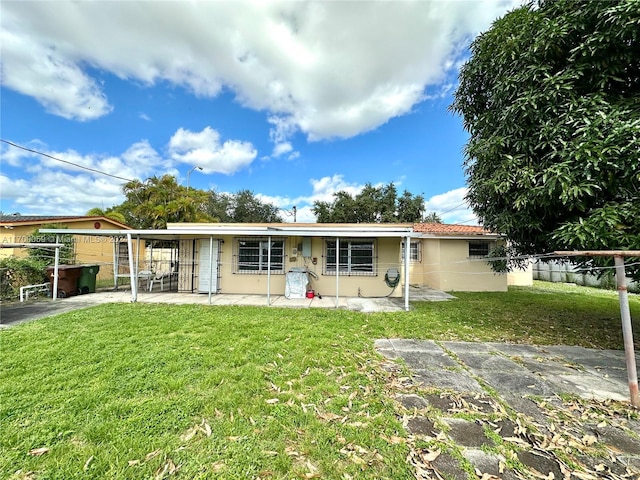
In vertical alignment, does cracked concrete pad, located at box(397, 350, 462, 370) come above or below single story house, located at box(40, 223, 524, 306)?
below

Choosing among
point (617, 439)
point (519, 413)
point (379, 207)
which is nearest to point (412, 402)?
point (519, 413)

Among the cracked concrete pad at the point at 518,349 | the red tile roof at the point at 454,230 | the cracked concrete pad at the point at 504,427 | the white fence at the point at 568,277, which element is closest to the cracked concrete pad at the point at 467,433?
the cracked concrete pad at the point at 504,427

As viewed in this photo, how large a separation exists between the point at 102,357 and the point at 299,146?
57.5 feet

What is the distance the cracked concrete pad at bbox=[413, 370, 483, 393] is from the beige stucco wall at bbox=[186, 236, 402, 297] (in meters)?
6.51

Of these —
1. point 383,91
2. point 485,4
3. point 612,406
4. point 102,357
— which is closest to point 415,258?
point 383,91

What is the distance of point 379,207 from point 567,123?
898 inches

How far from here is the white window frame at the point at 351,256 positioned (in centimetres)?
1039

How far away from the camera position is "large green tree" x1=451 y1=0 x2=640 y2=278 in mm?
4102

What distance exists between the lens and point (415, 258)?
1484cm

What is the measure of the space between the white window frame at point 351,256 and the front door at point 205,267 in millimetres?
4381

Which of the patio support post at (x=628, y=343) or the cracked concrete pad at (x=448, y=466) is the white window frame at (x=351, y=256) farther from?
the cracked concrete pad at (x=448, y=466)

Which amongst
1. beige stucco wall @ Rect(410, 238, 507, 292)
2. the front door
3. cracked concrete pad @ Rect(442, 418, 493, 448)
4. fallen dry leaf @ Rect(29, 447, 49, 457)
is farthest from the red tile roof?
fallen dry leaf @ Rect(29, 447, 49, 457)

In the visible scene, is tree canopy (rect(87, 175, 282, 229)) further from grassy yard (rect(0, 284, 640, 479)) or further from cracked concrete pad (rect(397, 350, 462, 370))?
cracked concrete pad (rect(397, 350, 462, 370))

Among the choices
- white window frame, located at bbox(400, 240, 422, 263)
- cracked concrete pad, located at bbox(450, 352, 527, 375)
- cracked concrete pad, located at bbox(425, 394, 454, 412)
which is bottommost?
cracked concrete pad, located at bbox(450, 352, 527, 375)
